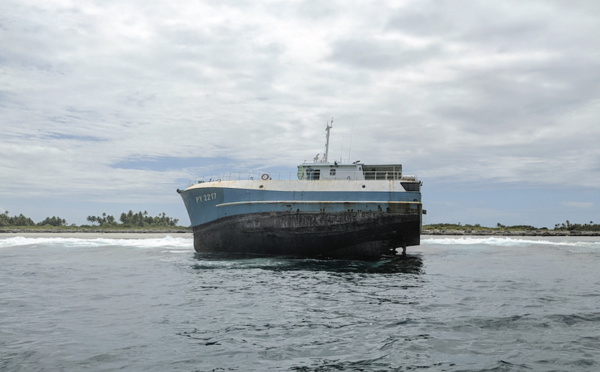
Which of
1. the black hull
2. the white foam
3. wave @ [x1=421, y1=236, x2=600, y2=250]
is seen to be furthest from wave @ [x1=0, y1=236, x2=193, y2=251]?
wave @ [x1=421, y1=236, x2=600, y2=250]

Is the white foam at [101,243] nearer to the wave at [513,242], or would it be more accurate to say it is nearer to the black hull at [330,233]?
the black hull at [330,233]

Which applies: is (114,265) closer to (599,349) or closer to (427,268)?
(427,268)

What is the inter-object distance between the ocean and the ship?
6.64 m

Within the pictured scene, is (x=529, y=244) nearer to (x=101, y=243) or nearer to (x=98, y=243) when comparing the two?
(x=101, y=243)

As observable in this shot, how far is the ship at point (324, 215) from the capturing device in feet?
94.8

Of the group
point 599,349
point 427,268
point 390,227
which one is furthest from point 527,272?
point 599,349

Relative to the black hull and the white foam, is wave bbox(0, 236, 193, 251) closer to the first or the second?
the white foam

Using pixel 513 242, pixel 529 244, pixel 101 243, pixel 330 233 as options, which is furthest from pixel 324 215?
pixel 513 242

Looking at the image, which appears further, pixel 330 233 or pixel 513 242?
pixel 513 242

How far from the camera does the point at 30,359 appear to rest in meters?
8.87

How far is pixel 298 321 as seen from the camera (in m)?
12.0

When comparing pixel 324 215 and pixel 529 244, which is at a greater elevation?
pixel 324 215

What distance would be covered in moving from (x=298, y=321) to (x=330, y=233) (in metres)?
17.2

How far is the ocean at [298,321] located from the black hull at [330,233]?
652 centimetres
